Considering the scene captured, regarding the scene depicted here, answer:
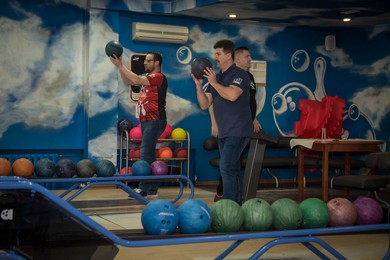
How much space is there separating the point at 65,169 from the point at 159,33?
3.01 m

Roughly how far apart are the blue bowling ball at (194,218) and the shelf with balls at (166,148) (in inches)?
171

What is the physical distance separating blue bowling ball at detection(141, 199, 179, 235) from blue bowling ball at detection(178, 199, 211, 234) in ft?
0.15

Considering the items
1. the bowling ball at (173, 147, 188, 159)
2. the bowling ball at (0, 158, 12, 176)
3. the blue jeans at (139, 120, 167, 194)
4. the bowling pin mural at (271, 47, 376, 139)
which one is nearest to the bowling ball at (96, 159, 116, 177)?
the blue jeans at (139, 120, 167, 194)

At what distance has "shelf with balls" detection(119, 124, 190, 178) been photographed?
26.0ft

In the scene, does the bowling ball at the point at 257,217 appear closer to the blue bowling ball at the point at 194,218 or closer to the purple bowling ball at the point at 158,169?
the blue bowling ball at the point at 194,218

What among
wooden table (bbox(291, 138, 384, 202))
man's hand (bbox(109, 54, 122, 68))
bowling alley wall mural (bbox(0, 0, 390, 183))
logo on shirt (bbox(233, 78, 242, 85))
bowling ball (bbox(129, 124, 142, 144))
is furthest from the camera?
bowling ball (bbox(129, 124, 142, 144))

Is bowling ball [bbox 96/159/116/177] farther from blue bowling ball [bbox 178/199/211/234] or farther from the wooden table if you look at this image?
blue bowling ball [bbox 178/199/211/234]

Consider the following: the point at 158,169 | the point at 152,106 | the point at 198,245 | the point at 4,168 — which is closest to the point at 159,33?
the point at 152,106

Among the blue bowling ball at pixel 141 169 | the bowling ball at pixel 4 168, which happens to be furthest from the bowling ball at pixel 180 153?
the bowling ball at pixel 4 168

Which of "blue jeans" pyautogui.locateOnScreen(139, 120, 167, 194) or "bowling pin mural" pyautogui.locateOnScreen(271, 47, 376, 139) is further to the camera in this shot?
"bowling pin mural" pyautogui.locateOnScreen(271, 47, 376, 139)

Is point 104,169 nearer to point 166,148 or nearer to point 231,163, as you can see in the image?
point 231,163

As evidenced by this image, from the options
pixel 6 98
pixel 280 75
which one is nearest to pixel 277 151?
pixel 280 75

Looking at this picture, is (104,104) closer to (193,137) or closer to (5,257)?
(193,137)

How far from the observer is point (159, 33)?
26.9 feet
